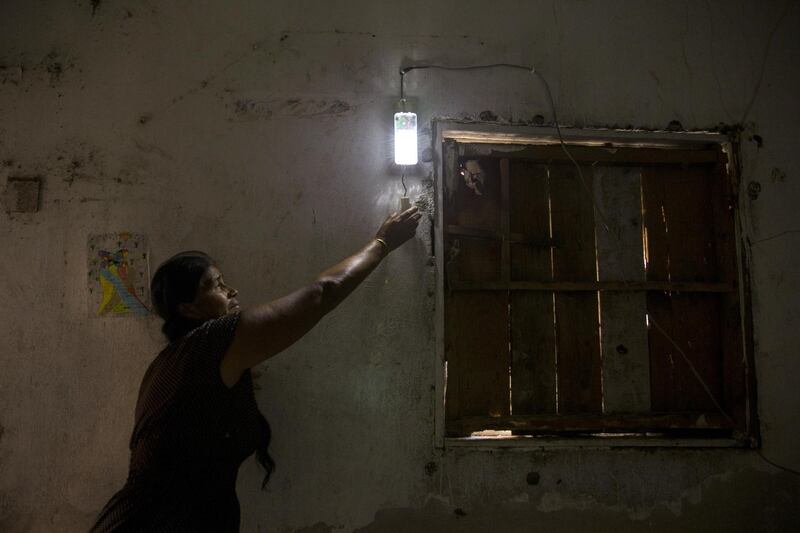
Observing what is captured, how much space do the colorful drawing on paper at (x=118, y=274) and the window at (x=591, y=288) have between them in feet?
4.72

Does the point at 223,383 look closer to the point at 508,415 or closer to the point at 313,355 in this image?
the point at 313,355

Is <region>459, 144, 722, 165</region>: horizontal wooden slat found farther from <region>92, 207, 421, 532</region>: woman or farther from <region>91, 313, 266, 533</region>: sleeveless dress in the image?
<region>91, 313, 266, 533</region>: sleeveless dress

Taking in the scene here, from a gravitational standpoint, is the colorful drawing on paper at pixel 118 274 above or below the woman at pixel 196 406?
above

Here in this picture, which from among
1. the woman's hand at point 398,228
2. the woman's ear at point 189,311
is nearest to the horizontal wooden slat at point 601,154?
the woman's hand at point 398,228

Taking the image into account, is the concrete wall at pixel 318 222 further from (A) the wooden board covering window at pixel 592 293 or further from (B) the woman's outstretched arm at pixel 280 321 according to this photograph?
(B) the woman's outstretched arm at pixel 280 321

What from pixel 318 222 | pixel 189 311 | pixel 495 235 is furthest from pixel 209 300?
pixel 495 235

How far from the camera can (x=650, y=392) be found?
7.88ft

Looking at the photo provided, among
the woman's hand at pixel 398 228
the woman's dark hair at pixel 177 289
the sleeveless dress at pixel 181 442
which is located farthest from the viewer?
the woman's hand at pixel 398 228

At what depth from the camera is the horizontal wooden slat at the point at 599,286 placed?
235cm

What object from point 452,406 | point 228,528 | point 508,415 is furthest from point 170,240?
point 508,415

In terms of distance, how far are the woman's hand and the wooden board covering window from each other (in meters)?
0.26

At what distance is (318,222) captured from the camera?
7.60 feet

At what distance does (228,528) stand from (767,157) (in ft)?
10.1

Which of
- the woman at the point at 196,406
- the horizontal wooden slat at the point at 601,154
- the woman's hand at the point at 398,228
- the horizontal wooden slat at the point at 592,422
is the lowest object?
the horizontal wooden slat at the point at 592,422
